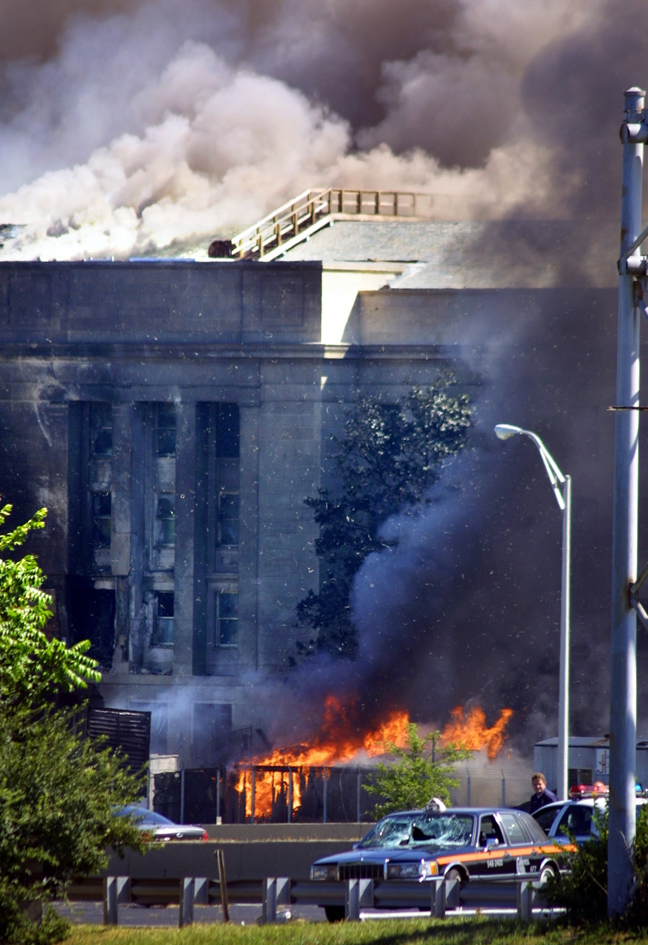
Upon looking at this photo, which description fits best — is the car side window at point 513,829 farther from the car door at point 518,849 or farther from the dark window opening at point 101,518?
the dark window opening at point 101,518

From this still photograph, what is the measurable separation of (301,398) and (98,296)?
792cm

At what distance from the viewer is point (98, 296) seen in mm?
48406

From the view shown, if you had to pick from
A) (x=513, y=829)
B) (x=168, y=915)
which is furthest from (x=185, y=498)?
(x=513, y=829)

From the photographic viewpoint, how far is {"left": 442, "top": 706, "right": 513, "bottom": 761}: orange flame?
143ft

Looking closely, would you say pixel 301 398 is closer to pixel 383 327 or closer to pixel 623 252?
pixel 383 327

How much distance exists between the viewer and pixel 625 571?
11.1 m

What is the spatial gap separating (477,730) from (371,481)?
8.67 meters

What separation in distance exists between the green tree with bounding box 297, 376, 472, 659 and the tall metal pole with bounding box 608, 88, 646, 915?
34.5m

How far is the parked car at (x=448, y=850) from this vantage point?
1448 cm

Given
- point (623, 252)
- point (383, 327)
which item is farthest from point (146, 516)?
point (623, 252)

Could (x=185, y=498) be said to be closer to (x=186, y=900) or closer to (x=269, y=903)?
(x=186, y=900)

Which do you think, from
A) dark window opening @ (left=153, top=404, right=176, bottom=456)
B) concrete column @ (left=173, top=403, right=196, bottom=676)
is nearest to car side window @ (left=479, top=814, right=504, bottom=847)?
concrete column @ (left=173, top=403, right=196, bottom=676)

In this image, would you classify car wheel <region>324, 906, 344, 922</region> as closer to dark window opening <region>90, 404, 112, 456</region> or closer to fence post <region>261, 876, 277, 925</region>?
fence post <region>261, 876, 277, 925</region>

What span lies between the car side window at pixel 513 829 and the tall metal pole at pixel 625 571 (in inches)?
184
